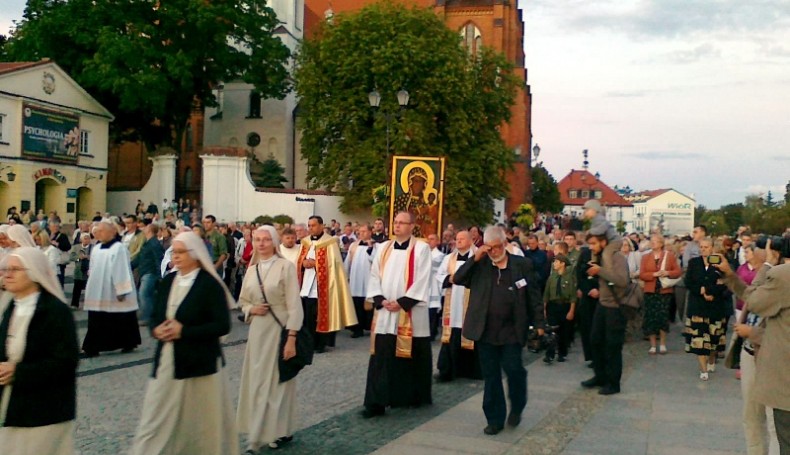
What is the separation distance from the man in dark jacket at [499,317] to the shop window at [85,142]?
34826 millimetres

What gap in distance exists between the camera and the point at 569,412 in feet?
28.8

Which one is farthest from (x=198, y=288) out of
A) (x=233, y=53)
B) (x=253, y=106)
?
(x=253, y=106)

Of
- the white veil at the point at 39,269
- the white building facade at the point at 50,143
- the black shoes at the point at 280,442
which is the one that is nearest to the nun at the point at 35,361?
the white veil at the point at 39,269

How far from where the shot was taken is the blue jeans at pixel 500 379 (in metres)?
7.69

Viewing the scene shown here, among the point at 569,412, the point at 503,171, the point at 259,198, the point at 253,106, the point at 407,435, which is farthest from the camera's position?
the point at 253,106

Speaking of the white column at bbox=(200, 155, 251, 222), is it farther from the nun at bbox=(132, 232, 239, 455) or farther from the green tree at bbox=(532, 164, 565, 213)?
the green tree at bbox=(532, 164, 565, 213)

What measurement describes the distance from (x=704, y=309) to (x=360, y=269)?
673cm

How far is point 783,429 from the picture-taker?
5.41 metres

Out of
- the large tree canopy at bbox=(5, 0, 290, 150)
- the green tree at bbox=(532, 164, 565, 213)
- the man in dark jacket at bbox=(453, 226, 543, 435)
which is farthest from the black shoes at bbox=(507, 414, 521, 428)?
the green tree at bbox=(532, 164, 565, 213)

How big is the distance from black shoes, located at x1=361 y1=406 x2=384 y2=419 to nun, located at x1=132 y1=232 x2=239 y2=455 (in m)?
2.77

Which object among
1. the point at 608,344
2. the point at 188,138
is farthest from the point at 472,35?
the point at 608,344

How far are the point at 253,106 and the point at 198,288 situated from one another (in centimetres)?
5107

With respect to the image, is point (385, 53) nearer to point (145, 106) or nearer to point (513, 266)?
point (145, 106)

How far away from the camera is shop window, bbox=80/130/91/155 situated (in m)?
38.9
